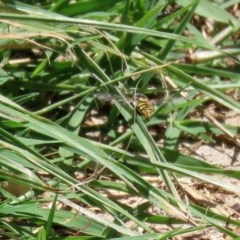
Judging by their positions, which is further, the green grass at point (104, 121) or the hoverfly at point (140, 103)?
the hoverfly at point (140, 103)

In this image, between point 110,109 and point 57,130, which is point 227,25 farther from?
point 57,130

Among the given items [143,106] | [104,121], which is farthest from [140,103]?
[104,121]

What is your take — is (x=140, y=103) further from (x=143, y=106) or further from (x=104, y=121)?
(x=104, y=121)

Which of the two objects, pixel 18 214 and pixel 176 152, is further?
pixel 176 152

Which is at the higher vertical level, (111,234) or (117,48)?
(117,48)

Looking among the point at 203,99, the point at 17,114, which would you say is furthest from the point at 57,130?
the point at 203,99

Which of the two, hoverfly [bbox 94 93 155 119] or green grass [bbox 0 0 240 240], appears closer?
green grass [bbox 0 0 240 240]

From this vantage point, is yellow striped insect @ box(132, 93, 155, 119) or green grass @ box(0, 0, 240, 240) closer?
green grass @ box(0, 0, 240, 240)

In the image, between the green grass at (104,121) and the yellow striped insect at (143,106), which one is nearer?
the green grass at (104,121)
